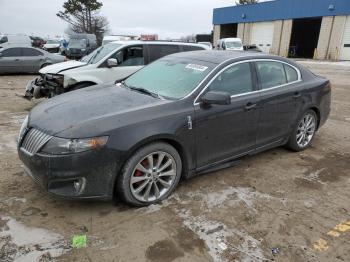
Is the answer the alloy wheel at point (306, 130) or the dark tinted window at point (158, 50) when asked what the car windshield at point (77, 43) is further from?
the alloy wheel at point (306, 130)

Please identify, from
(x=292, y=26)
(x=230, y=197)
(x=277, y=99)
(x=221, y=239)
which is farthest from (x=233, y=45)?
(x=221, y=239)

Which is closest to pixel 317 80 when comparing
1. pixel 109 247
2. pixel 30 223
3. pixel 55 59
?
pixel 109 247

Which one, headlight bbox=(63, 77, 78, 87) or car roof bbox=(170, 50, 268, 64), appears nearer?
car roof bbox=(170, 50, 268, 64)

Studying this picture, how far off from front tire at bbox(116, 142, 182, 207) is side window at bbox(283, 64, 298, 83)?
7.80ft

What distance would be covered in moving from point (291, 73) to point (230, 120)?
164cm

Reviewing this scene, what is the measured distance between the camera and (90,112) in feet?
11.6

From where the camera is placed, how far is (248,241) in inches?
124

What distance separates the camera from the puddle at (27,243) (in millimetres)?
2842

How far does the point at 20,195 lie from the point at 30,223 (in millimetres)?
636

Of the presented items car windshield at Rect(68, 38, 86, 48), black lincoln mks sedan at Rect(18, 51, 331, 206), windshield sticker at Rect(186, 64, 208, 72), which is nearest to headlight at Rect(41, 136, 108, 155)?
black lincoln mks sedan at Rect(18, 51, 331, 206)

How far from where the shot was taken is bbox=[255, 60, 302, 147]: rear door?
460 cm

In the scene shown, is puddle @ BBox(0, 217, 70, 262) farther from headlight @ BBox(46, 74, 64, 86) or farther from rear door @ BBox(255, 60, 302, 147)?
headlight @ BBox(46, 74, 64, 86)

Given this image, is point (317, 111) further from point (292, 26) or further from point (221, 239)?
point (292, 26)

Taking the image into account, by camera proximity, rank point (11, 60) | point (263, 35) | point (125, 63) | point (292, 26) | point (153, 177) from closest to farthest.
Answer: point (153, 177), point (125, 63), point (11, 60), point (292, 26), point (263, 35)
